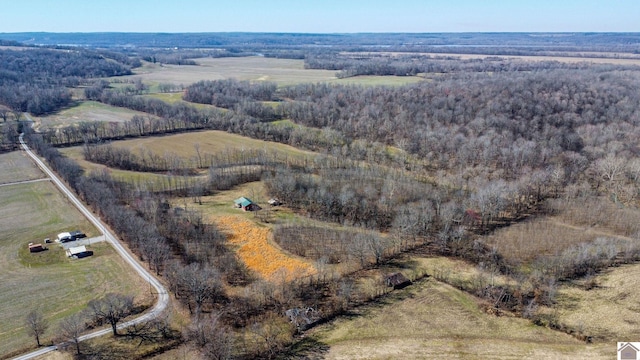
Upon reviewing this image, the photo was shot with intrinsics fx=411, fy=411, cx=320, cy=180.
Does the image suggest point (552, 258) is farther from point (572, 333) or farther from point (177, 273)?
point (177, 273)

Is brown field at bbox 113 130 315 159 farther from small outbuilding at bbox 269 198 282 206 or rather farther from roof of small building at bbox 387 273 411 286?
roof of small building at bbox 387 273 411 286

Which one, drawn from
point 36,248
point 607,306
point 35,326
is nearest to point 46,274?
point 36,248

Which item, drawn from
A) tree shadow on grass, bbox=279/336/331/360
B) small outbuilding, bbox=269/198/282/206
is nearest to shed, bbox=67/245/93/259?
small outbuilding, bbox=269/198/282/206

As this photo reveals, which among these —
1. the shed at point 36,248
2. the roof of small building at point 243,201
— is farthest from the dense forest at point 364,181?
the shed at point 36,248

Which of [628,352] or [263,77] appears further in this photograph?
[263,77]

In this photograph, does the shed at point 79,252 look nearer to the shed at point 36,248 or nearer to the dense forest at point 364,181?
the shed at point 36,248

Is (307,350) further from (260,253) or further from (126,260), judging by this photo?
(126,260)
